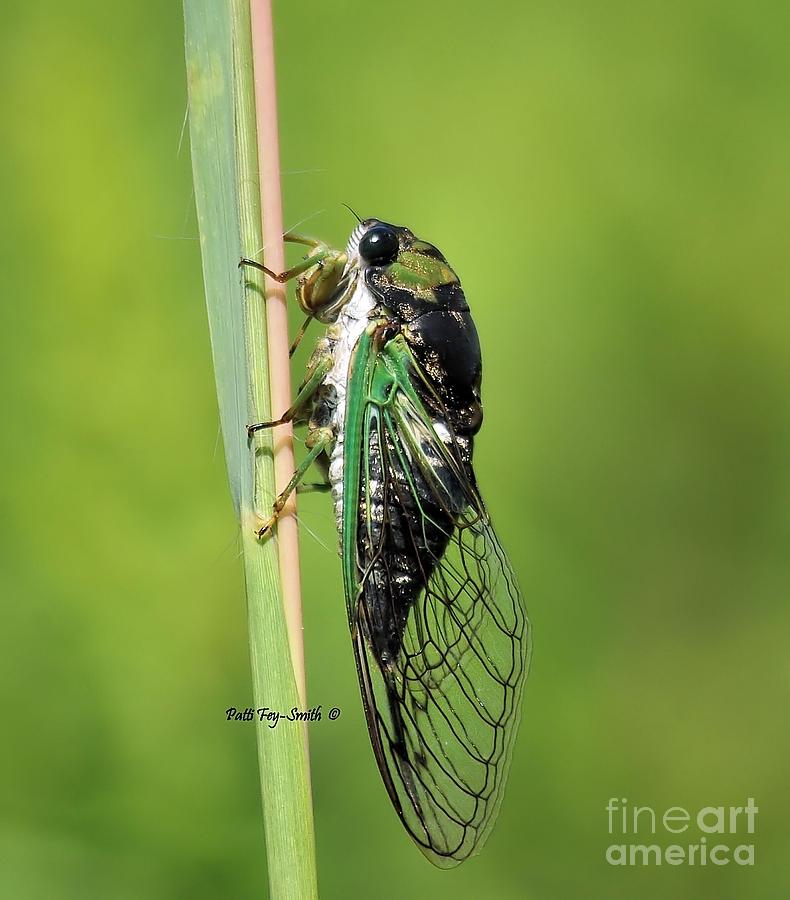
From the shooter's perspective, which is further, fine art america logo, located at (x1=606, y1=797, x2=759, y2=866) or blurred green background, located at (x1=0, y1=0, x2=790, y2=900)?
fine art america logo, located at (x1=606, y1=797, x2=759, y2=866)

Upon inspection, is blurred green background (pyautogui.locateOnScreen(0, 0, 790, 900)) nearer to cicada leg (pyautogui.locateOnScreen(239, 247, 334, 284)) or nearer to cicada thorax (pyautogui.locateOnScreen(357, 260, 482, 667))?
cicada leg (pyautogui.locateOnScreen(239, 247, 334, 284))

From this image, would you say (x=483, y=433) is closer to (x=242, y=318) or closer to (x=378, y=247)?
(x=378, y=247)

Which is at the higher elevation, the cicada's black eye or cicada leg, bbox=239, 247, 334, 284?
the cicada's black eye

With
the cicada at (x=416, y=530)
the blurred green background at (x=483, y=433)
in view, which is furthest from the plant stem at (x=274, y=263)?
the blurred green background at (x=483, y=433)

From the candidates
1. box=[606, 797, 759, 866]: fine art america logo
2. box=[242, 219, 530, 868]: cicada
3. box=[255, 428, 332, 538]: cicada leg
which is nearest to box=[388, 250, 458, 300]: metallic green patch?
box=[242, 219, 530, 868]: cicada

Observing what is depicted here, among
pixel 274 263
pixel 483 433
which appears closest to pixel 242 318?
pixel 274 263

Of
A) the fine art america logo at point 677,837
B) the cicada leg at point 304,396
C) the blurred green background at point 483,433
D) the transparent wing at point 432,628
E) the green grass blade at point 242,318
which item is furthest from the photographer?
the fine art america logo at point 677,837

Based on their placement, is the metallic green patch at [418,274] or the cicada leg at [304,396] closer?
the cicada leg at [304,396]

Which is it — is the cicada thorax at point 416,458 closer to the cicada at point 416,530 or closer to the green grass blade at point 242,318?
the cicada at point 416,530
